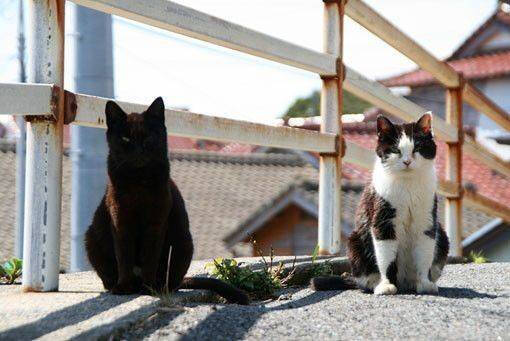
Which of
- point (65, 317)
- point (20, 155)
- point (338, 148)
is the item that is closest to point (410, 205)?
point (338, 148)

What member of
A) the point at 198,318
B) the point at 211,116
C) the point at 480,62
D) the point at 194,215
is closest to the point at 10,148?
the point at 194,215

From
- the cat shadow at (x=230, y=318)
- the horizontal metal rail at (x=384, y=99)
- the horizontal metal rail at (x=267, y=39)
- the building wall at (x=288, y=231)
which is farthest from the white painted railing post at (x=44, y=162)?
the building wall at (x=288, y=231)

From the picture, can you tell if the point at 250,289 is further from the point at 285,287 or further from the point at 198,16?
the point at 198,16

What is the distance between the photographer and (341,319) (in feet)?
9.42

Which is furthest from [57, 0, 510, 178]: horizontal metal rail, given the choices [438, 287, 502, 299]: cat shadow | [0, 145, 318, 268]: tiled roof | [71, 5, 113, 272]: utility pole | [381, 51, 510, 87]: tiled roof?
[381, 51, 510, 87]: tiled roof

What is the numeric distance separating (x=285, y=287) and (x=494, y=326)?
1.42m

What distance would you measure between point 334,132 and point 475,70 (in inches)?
947

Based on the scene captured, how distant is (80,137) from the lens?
5895 mm

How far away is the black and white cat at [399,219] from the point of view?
3.63 m

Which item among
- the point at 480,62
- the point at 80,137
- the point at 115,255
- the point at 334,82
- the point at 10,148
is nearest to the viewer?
the point at 115,255

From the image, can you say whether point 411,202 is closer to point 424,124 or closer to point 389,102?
point 424,124

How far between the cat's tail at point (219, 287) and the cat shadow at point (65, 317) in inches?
15.5

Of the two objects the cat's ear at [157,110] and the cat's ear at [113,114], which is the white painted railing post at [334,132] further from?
the cat's ear at [113,114]

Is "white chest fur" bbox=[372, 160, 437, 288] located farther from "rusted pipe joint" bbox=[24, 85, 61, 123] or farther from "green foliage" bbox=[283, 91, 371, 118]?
"green foliage" bbox=[283, 91, 371, 118]
